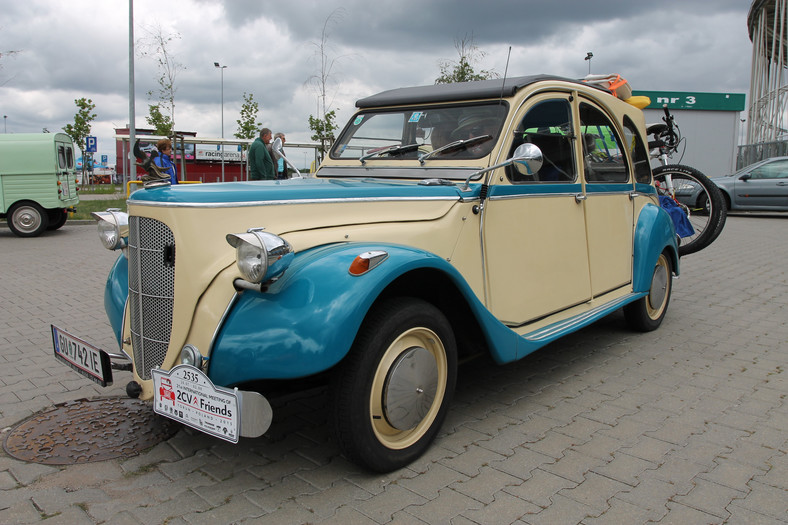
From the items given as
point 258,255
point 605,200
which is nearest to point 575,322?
point 605,200

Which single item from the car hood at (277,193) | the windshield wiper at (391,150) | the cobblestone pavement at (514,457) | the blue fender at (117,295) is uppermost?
the windshield wiper at (391,150)

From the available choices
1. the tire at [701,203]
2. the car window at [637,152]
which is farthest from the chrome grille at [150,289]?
the tire at [701,203]

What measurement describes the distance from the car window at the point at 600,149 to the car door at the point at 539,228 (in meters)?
0.19

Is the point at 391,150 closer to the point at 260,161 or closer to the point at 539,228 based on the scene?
the point at 539,228

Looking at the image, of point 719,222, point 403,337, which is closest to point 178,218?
point 403,337

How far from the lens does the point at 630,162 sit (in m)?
4.84

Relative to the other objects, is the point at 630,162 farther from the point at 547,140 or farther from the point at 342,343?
the point at 342,343

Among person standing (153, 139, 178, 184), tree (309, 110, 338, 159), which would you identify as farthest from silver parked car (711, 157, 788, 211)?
person standing (153, 139, 178, 184)

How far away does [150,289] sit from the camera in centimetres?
272

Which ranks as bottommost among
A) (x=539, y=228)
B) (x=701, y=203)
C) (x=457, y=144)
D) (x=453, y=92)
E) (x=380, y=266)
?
(x=380, y=266)

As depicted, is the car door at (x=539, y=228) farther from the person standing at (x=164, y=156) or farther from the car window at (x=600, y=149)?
the person standing at (x=164, y=156)

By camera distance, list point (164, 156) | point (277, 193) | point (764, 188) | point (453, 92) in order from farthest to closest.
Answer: point (764, 188), point (164, 156), point (453, 92), point (277, 193)

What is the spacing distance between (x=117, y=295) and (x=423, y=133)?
209 centimetres

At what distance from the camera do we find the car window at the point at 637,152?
4.89 m
